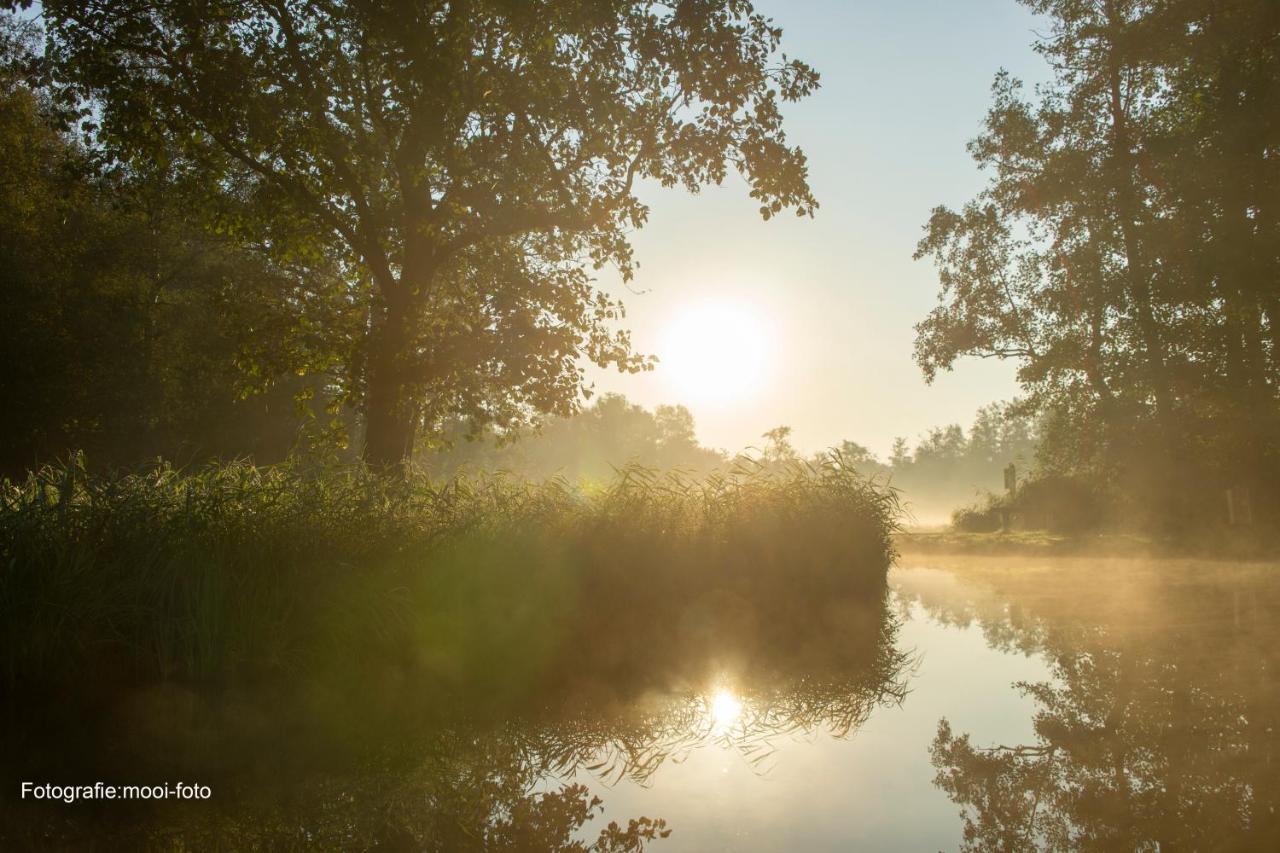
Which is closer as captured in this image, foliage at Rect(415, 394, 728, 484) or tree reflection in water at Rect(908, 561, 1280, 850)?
tree reflection in water at Rect(908, 561, 1280, 850)

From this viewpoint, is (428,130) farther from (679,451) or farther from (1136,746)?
(679,451)

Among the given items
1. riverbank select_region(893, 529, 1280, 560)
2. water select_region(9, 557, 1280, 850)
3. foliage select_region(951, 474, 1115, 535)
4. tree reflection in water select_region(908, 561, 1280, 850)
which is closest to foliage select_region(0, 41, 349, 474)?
water select_region(9, 557, 1280, 850)

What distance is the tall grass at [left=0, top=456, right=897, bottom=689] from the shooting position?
6.04m

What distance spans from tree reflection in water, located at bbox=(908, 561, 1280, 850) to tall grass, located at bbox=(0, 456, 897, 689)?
2.97 m

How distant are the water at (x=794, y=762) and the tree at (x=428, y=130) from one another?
24.7ft

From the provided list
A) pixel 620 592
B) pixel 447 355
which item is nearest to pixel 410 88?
pixel 447 355

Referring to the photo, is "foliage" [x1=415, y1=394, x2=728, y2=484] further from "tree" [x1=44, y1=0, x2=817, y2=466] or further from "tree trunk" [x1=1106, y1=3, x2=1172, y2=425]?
"tree" [x1=44, y1=0, x2=817, y2=466]

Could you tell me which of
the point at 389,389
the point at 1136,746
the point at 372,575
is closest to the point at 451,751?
the point at 372,575

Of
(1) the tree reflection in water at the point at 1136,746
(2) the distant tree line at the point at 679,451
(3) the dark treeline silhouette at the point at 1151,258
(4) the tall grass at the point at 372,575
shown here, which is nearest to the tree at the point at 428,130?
(4) the tall grass at the point at 372,575

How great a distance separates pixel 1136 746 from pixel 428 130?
12011 millimetres

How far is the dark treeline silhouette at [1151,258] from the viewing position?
2061cm

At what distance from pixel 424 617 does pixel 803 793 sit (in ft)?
11.9

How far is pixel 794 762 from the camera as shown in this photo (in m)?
5.05

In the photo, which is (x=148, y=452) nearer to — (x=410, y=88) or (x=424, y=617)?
(x=410, y=88)
